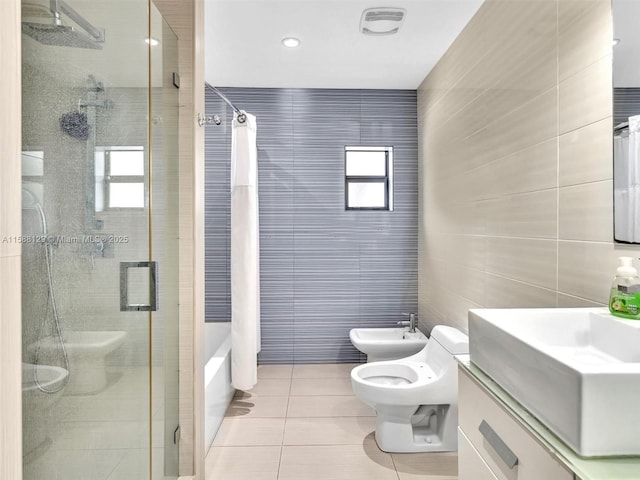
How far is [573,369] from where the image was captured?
2.40ft

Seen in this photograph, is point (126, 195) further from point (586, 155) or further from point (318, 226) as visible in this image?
point (318, 226)

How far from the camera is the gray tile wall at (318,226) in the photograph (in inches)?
140

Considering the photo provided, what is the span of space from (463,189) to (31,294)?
91.8 inches

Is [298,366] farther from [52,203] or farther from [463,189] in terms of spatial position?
[52,203]

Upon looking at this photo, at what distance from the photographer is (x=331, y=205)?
3.60m

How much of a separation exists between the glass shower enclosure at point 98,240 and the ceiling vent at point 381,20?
3.92 feet

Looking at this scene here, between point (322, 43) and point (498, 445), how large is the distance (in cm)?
254

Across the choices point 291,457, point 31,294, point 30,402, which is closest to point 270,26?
point 31,294

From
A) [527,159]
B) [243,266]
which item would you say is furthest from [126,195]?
[527,159]

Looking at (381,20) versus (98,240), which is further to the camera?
(381,20)

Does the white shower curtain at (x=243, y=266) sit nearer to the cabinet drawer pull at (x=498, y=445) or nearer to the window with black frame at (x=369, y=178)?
the window with black frame at (x=369, y=178)

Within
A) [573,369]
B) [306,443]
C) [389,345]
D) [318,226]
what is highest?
[318,226]

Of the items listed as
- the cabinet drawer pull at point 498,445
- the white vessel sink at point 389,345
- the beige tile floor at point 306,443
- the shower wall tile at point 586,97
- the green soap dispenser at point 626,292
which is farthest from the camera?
the white vessel sink at point 389,345
